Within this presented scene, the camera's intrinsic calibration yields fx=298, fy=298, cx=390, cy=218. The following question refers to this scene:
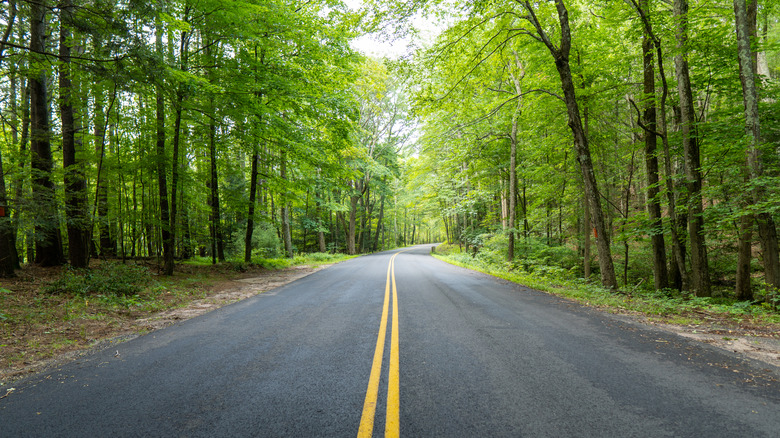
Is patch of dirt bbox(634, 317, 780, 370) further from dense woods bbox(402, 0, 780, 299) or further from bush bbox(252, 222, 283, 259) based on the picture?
bush bbox(252, 222, 283, 259)

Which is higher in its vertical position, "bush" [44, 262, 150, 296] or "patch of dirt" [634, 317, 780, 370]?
"bush" [44, 262, 150, 296]

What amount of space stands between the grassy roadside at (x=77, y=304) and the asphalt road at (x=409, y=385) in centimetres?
105

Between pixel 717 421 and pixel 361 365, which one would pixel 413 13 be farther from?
pixel 717 421

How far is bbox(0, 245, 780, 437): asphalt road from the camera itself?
7.77ft

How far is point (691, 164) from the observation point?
25.7 feet

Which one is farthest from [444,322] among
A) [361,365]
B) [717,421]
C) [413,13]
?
[413,13]

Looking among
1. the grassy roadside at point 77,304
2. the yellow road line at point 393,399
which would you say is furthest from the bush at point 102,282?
the yellow road line at point 393,399

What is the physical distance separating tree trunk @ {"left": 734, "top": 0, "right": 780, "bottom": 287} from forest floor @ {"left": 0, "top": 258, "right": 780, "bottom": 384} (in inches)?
105

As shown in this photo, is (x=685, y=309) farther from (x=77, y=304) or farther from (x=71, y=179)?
(x=71, y=179)

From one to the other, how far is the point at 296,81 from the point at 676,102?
41.7 ft

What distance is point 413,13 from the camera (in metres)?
8.83


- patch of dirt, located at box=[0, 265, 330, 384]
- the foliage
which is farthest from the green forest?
patch of dirt, located at box=[0, 265, 330, 384]

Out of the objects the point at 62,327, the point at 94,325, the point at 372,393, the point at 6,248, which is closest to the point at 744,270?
the point at 372,393

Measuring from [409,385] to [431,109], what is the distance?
8873 millimetres
